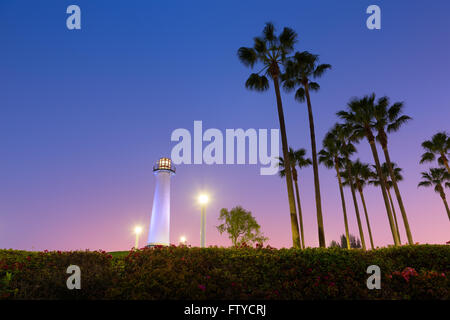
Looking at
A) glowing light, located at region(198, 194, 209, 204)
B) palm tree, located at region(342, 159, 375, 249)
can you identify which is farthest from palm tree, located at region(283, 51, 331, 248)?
palm tree, located at region(342, 159, 375, 249)

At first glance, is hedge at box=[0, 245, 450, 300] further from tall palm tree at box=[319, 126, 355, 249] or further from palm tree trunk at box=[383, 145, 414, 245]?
tall palm tree at box=[319, 126, 355, 249]

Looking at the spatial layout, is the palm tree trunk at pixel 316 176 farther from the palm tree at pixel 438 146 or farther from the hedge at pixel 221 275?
the palm tree at pixel 438 146

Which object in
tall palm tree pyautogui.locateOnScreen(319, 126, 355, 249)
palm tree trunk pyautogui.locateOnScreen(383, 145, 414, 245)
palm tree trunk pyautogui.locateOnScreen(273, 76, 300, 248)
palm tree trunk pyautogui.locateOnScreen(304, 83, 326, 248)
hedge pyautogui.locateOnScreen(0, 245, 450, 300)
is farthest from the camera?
tall palm tree pyautogui.locateOnScreen(319, 126, 355, 249)

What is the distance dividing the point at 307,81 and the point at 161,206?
1063 inches

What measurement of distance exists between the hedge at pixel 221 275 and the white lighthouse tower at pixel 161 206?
2744 centimetres

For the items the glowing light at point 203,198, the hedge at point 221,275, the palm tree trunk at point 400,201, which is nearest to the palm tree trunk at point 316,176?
the hedge at point 221,275

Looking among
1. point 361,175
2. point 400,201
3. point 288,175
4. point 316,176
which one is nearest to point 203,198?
point 288,175

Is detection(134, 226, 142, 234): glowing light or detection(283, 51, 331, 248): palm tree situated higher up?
detection(283, 51, 331, 248): palm tree

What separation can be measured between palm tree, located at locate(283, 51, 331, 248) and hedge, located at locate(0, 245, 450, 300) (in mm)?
8312

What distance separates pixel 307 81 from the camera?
2412 cm

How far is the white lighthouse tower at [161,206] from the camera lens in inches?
1563

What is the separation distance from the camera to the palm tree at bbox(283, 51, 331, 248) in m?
21.2

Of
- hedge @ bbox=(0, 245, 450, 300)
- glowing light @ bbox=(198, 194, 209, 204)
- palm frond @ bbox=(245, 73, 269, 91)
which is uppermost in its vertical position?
palm frond @ bbox=(245, 73, 269, 91)

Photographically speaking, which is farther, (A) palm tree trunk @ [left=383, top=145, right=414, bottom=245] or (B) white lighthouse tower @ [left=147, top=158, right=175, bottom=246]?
(B) white lighthouse tower @ [left=147, top=158, right=175, bottom=246]
